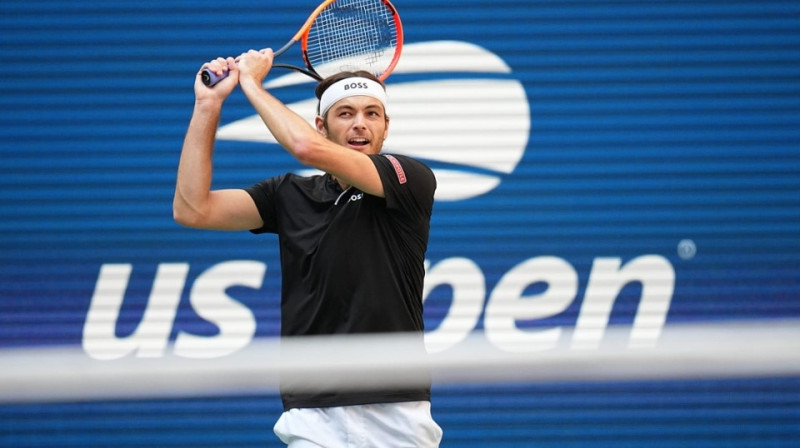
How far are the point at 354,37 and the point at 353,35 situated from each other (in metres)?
0.01

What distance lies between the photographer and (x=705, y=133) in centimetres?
600

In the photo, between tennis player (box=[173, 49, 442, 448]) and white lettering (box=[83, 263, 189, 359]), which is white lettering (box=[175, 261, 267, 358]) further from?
tennis player (box=[173, 49, 442, 448])

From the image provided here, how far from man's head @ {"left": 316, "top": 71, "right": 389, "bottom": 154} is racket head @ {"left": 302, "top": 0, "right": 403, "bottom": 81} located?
59cm

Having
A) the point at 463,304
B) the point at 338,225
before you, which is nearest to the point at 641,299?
the point at 463,304

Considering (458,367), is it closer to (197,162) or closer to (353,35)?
(197,162)

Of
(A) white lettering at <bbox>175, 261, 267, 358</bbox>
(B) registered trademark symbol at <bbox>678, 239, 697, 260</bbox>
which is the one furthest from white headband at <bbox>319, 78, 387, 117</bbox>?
(B) registered trademark symbol at <bbox>678, 239, 697, 260</bbox>

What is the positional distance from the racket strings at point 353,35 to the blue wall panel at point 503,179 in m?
1.75

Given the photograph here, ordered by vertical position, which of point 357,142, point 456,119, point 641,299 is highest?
point 456,119

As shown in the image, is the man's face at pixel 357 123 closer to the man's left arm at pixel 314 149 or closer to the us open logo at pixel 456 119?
the man's left arm at pixel 314 149

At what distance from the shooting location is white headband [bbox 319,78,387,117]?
346cm

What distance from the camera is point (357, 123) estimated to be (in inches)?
135

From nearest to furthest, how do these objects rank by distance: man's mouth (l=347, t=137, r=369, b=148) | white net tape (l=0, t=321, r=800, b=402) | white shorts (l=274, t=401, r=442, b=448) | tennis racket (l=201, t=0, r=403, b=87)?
white net tape (l=0, t=321, r=800, b=402) < white shorts (l=274, t=401, r=442, b=448) < man's mouth (l=347, t=137, r=369, b=148) < tennis racket (l=201, t=0, r=403, b=87)

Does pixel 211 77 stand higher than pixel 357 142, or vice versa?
pixel 211 77

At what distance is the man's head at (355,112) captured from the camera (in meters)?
3.44
